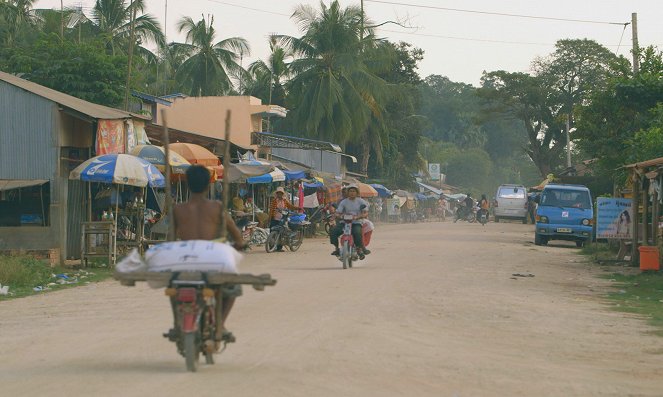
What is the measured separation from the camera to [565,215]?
31.5 m

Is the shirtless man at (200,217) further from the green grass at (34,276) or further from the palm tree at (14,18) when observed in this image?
the palm tree at (14,18)

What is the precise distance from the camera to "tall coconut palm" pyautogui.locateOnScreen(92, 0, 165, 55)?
167 feet

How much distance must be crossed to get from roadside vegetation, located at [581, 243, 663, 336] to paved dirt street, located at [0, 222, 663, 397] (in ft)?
1.11

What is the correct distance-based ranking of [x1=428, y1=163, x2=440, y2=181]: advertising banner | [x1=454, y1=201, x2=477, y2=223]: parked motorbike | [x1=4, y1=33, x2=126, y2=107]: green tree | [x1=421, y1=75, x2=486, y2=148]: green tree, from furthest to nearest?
[x1=421, y1=75, x2=486, y2=148]: green tree < [x1=428, y1=163, x2=440, y2=181]: advertising banner < [x1=454, y1=201, x2=477, y2=223]: parked motorbike < [x1=4, y1=33, x2=126, y2=107]: green tree

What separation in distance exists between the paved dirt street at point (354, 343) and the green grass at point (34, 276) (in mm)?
634

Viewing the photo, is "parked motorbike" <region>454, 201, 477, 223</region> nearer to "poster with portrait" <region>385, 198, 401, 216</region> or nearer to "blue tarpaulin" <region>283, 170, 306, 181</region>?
"poster with portrait" <region>385, 198, 401, 216</region>

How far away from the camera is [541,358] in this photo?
29.6 ft

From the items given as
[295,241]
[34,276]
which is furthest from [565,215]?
[34,276]

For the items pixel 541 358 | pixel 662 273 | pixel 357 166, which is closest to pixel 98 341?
pixel 541 358

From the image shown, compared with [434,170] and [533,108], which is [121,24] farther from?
[434,170]

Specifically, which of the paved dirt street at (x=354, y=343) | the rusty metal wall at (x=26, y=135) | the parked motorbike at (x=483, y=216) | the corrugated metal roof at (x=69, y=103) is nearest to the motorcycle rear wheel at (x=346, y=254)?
the paved dirt street at (x=354, y=343)

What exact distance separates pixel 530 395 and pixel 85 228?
14822mm

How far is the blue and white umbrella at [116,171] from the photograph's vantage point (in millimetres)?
19312

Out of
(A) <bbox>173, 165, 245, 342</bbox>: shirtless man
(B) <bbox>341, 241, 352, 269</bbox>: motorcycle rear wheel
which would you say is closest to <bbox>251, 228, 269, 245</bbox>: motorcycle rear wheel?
(B) <bbox>341, 241, 352, 269</bbox>: motorcycle rear wheel
